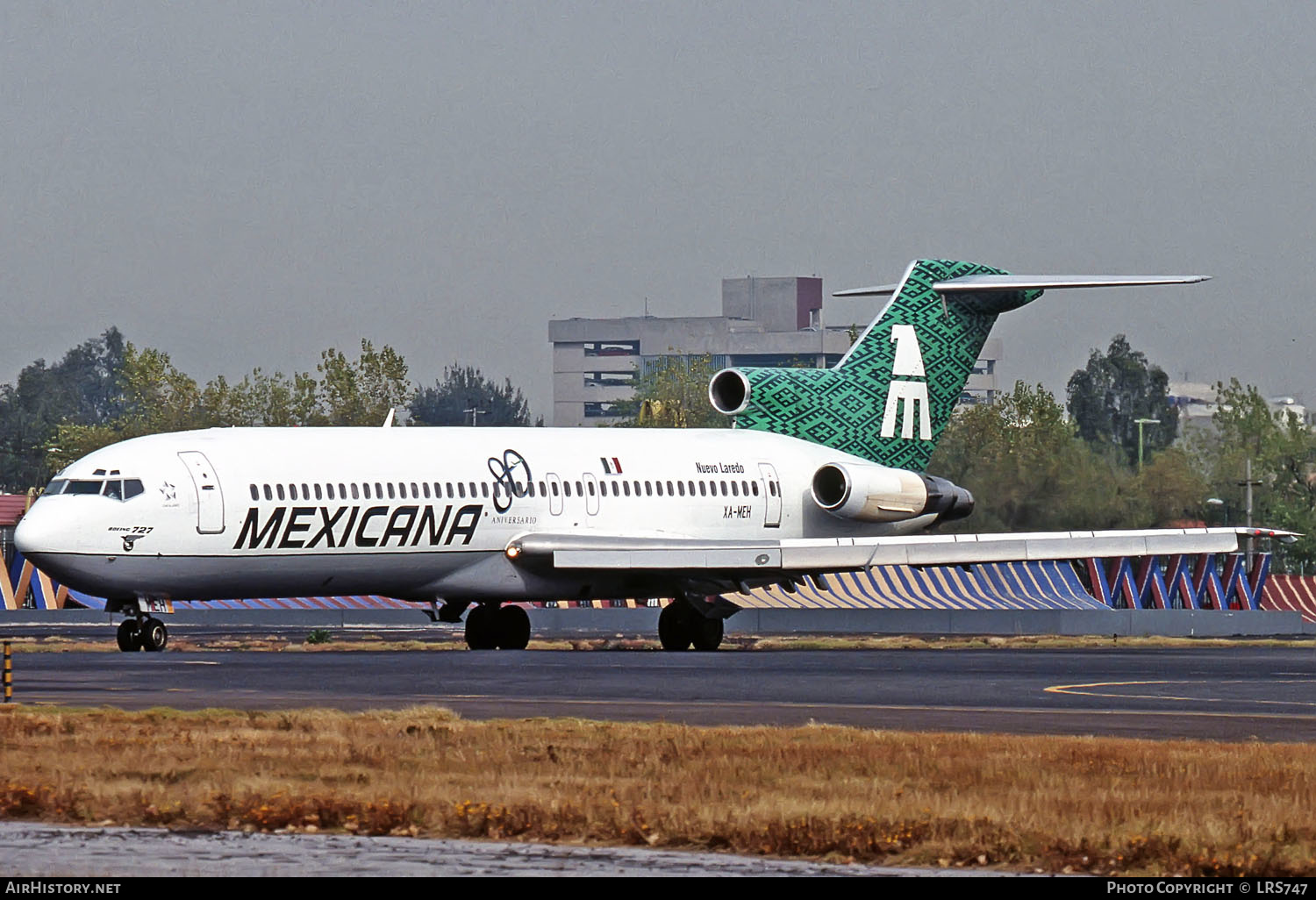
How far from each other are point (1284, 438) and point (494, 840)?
89.5 meters

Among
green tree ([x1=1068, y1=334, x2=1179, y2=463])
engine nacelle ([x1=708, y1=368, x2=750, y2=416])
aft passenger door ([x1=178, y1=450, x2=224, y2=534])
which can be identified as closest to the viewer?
aft passenger door ([x1=178, y1=450, x2=224, y2=534])

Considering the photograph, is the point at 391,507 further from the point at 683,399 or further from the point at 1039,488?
the point at 683,399

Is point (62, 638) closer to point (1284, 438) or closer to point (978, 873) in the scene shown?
point (978, 873)

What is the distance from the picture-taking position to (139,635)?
38.8m

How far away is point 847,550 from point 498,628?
6.79 metres

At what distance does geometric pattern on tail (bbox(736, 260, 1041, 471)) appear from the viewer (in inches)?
1997

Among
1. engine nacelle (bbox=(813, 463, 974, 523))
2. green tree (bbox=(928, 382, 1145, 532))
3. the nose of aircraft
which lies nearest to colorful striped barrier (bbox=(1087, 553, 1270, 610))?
green tree (bbox=(928, 382, 1145, 532))

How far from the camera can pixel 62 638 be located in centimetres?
4778

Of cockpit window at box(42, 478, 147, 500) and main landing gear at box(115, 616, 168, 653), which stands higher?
cockpit window at box(42, 478, 147, 500)

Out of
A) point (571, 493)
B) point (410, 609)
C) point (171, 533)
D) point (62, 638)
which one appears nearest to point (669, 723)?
point (171, 533)

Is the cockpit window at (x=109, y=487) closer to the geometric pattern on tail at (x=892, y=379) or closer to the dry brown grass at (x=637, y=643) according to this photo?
the dry brown grass at (x=637, y=643)

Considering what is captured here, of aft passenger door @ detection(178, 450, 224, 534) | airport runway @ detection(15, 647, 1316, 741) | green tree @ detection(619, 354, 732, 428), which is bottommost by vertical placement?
airport runway @ detection(15, 647, 1316, 741)

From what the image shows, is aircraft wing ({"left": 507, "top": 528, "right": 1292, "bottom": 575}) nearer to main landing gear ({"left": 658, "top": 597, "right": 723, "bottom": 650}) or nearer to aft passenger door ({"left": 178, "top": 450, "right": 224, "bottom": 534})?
main landing gear ({"left": 658, "top": 597, "right": 723, "bottom": 650})

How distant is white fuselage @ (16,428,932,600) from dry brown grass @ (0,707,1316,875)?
16460 millimetres
